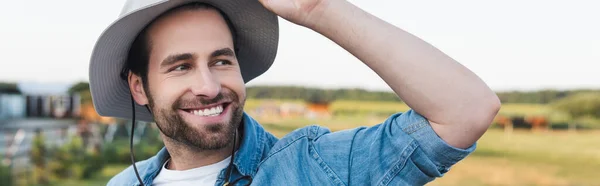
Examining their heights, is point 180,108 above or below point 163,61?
below

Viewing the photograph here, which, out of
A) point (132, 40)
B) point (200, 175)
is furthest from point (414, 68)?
point (132, 40)

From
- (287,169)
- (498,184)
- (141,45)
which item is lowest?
(498,184)

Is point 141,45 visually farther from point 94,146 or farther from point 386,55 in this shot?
point 94,146

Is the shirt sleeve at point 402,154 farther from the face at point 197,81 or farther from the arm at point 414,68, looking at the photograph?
the face at point 197,81

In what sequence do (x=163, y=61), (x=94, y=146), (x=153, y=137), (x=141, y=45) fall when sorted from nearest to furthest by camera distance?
(x=163, y=61) < (x=141, y=45) < (x=94, y=146) < (x=153, y=137)

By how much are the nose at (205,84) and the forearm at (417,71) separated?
14.4 inches

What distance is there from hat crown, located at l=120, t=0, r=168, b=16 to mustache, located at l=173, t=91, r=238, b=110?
0.28 meters

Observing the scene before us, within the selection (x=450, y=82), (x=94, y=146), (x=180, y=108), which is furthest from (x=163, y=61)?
(x=94, y=146)

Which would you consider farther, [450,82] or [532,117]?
[532,117]

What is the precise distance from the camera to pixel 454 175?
17.9 meters

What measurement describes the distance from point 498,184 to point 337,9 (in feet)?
64.1

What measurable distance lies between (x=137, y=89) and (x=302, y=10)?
2.72 feet

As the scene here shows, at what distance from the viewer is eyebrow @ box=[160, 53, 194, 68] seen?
5.23 feet

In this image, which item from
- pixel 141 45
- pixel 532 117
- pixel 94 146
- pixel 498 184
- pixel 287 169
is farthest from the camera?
pixel 532 117
